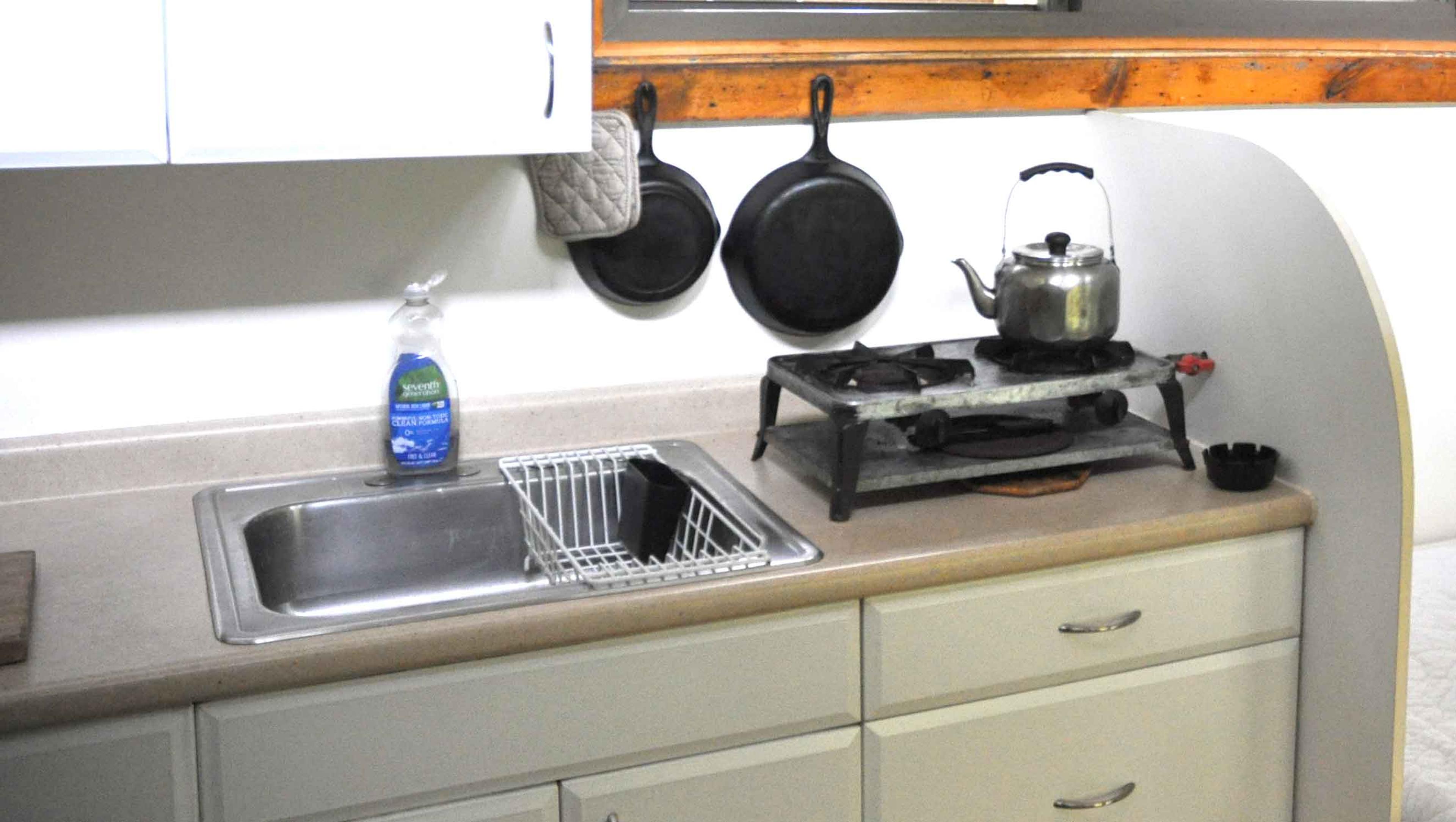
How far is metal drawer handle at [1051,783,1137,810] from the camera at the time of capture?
5.95 ft

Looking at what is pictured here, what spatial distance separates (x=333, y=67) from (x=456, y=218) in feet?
1.47

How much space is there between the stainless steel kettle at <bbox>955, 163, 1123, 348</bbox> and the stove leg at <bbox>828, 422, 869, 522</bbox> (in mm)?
320

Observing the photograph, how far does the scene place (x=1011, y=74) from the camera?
2230mm

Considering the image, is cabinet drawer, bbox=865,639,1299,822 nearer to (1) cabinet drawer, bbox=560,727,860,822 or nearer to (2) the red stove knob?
(1) cabinet drawer, bbox=560,727,860,822

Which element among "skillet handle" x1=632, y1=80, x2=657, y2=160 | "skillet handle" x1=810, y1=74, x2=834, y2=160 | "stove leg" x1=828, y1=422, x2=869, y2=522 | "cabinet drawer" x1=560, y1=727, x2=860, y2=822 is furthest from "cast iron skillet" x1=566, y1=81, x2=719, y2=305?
"cabinet drawer" x1=560, y1=727, x2=860, y2=822

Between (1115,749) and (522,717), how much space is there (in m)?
0.78

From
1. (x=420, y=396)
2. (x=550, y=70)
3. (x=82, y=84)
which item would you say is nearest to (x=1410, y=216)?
(x=550, y=70)

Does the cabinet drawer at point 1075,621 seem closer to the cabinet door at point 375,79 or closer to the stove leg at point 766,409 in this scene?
the stove leg at point 766,409

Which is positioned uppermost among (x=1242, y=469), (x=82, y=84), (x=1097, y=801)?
(x=82, y=84)

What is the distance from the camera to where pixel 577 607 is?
1.54m

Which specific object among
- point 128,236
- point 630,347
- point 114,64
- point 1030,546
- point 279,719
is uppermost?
point 114,64

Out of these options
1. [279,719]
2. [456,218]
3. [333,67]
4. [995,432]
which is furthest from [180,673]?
[995,432]

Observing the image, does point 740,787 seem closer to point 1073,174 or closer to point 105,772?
point 105,772

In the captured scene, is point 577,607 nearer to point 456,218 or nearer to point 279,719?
point 279,719
